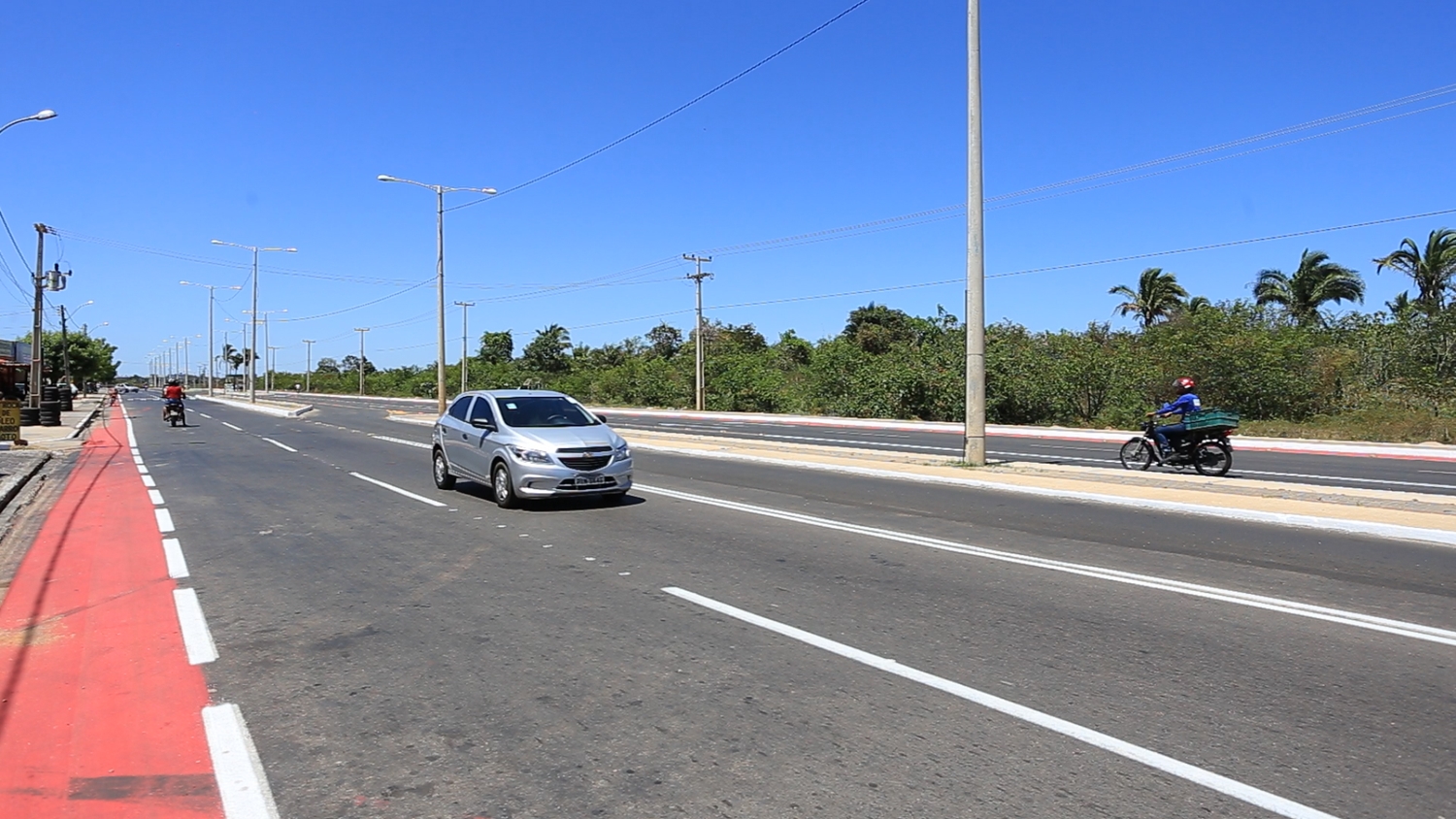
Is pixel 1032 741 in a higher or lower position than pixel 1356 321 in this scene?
lower

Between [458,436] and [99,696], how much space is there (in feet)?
29.7

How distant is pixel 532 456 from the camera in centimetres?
1206

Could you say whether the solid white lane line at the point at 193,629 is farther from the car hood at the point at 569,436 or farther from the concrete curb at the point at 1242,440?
the concrete curb at the point at 1242,440

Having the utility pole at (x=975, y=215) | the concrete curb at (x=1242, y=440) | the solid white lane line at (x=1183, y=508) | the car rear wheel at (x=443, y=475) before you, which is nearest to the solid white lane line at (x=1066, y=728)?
the solid white lane line at (x=1183, y=508)

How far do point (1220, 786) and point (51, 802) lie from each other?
15.5ft

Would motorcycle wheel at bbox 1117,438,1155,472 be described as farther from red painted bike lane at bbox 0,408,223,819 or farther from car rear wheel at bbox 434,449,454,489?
red painted bike lane at bbox 0,408,223,819

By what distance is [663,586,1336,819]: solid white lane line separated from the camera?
3.76 metres

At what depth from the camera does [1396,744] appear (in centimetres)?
432

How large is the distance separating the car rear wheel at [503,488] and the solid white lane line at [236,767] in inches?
290

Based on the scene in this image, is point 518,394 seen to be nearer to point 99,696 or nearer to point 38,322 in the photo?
point 99,696

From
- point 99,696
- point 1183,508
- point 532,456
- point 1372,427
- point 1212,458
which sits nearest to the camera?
point 99,696

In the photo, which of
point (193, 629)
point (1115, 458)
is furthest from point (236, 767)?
point (1115, 458)

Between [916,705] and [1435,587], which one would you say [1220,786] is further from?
[1435,587]

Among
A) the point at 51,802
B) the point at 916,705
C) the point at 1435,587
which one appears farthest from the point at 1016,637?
the point at 51,802
